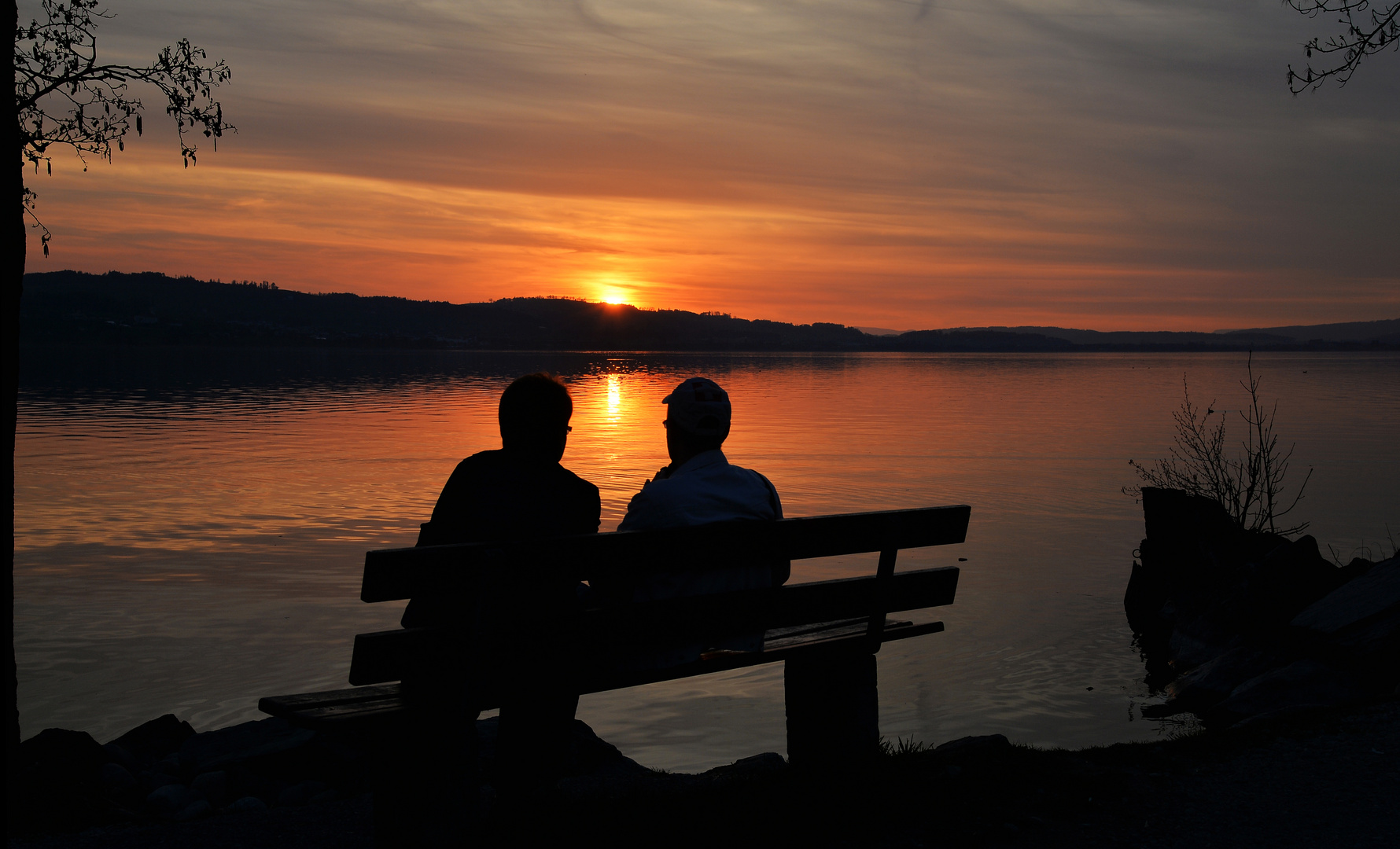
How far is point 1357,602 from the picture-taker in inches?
296

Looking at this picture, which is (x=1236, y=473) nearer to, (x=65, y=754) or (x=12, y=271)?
(x=65, y=754)

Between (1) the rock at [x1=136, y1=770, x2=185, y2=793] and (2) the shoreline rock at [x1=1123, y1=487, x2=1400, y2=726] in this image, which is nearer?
(1) the rock at [x1=136, y1=770, x2=185, y2=793]

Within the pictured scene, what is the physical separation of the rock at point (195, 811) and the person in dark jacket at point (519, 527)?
2.41 meters

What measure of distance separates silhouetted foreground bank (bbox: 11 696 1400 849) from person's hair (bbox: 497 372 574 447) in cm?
133

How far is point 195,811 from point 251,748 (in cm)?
85

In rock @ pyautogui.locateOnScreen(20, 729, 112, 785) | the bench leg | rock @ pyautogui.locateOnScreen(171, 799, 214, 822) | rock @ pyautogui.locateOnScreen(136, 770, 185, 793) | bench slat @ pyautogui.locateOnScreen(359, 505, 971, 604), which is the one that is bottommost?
rock @ pyautogui.locateOnScreen(136, 770, 185, 793)

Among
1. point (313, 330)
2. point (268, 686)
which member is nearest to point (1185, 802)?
point (268, 686)

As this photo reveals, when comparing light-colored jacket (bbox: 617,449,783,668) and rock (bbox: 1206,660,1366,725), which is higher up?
light-colored jacket (bbox: 617,449,783,668)

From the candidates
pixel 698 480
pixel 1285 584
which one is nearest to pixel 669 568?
pixel 698 480

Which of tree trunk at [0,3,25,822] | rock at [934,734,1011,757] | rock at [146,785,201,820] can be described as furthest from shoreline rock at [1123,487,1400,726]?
tree trunk at [0,3,25,822]

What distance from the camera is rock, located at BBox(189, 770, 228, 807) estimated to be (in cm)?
609

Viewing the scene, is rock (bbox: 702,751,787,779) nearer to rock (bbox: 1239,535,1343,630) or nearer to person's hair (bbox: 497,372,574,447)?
person's hair (bbox: 497,372,574,447)

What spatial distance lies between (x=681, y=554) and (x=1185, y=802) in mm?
2536

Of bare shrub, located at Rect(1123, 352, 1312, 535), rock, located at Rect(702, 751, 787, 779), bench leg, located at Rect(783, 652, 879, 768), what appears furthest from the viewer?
bare shrub, located at Rect(1123, 352, 1312, 535)
